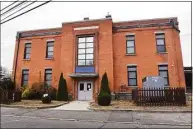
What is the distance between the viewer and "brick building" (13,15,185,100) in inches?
915

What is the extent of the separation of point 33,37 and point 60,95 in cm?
1027

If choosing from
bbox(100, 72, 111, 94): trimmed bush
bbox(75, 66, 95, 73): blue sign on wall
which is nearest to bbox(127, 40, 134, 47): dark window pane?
bbox(75, 66, 95, 73): blue sign on wall

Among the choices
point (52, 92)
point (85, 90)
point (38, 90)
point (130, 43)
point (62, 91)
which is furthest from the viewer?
point (130, 43)

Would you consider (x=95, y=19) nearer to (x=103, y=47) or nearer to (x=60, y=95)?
(x=103, y=47)

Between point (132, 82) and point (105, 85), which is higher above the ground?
point (132, 82)

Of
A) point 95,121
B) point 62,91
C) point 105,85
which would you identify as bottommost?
point 95,121

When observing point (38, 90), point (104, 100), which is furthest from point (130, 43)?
point (38, 90)

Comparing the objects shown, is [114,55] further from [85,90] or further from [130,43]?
[85,90]

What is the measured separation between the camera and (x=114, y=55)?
24.6 m

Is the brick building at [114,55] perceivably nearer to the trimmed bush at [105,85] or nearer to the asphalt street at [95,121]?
the trimmed bush at [105,85]

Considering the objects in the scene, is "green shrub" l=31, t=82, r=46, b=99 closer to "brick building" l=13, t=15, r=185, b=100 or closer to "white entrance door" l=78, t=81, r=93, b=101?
"brick building" l=13, t=15, r=185, b=100

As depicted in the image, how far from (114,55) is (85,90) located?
539 centimetres

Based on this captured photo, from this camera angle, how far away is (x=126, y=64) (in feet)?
78.8

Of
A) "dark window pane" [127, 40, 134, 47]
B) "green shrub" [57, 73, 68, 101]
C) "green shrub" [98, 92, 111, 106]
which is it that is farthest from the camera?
"dark window pane" [127, 40, 134, 47]
